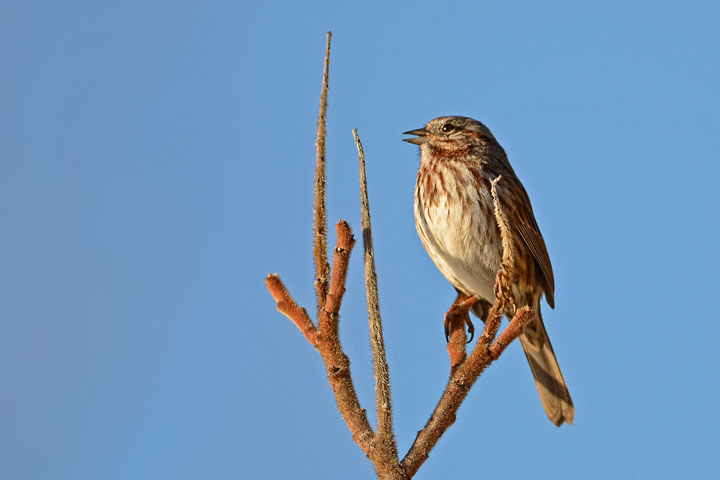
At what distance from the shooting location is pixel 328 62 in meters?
2.06

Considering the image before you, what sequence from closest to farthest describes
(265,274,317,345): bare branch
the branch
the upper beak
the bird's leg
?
the branch < (265,274,317,345): bare branch < the bird's leg < the upper beak

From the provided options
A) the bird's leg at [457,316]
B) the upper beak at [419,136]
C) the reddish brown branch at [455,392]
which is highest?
the upper beak at [419,136]

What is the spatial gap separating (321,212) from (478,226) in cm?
327

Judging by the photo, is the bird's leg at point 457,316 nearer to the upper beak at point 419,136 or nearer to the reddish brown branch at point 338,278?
the reddish brown branch at point 338,278

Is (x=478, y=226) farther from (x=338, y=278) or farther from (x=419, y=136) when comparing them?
(x=338, y=278)

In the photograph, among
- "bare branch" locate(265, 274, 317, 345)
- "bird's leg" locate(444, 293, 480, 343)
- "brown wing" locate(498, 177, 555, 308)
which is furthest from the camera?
"brown wing" locate(498, 177, 555, 308)

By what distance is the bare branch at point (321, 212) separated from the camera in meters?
2.03

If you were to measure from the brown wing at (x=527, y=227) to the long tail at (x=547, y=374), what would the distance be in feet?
0.66

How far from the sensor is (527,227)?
218 inches

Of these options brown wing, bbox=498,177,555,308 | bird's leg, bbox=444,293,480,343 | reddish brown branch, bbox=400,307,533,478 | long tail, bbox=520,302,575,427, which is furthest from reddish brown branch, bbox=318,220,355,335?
brown wing, bbox=498,177,555,308

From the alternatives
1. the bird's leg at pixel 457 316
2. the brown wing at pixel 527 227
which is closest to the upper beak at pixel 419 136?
the brown wing at pixel 527 227

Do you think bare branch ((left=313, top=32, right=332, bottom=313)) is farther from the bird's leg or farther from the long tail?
the long tail

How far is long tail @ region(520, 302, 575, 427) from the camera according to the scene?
4840 mm

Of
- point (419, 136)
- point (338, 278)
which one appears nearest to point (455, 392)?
point (338, 278)
